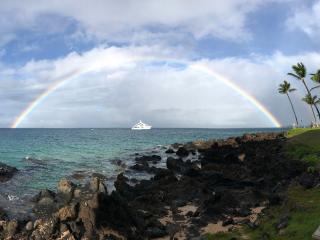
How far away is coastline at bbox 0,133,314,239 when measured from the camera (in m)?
25.9

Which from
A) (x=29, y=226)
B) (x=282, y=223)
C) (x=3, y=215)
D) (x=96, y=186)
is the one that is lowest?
(x=3, y=215)

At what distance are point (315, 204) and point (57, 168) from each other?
155 ft

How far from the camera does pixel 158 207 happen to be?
3425 cm

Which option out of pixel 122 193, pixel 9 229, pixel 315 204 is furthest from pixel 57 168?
pixel 315 204

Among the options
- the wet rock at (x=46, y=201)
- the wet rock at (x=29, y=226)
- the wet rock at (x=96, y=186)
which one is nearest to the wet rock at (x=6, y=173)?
the wet rock at (x=46, y=201)

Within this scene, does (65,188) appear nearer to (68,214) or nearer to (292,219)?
(68,214)

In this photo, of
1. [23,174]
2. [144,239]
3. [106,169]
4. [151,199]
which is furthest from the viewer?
[106,169]

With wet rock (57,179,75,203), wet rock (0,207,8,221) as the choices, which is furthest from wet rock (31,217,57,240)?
wet rock (57,179,75,203)

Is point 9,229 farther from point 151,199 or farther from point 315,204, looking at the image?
point 315,204

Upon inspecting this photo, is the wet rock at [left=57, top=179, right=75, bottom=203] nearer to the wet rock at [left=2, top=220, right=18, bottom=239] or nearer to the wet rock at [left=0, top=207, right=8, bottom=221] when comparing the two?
the wet rock at [left=0, top=207, right=8, bottom=221]

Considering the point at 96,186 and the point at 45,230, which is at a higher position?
the point at 96,186

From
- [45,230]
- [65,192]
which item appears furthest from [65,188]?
[45,230]

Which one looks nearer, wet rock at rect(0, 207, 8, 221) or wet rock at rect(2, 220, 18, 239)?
wet rock at rect(2, 220, 18, 239)

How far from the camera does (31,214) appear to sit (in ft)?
110
